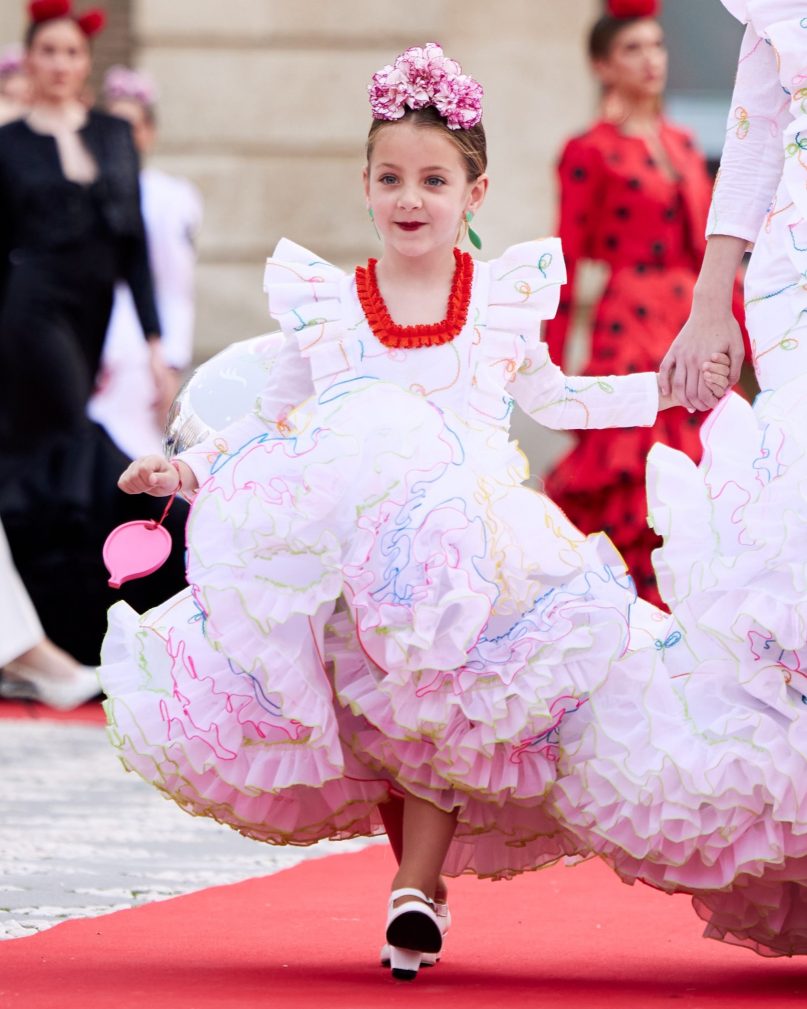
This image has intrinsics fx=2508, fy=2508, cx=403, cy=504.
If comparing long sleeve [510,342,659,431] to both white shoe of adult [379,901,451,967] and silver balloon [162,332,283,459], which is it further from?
white shoe of adult [379,901,451,967]

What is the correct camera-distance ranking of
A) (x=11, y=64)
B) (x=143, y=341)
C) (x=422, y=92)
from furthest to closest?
(x=11, y=64) < (x=143, y=341) < (x=422, y=92)

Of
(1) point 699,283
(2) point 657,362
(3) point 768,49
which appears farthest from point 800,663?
(2) point 657,362

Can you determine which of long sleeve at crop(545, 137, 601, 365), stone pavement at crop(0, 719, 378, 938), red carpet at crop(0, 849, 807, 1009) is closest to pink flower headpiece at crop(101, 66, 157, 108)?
long sleeve at crop(545, 137, 601, 365)

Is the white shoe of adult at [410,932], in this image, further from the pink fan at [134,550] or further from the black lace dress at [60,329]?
the black lace dress at [60,329]

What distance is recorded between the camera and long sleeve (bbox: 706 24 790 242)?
4016 millimetres

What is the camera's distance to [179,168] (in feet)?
40.7

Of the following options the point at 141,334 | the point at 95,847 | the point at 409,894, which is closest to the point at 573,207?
the point at 141,334

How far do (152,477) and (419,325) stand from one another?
530mm

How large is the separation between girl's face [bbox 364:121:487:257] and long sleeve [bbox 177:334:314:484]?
0.26 m

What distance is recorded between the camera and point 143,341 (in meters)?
10.4

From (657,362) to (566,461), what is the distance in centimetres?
64

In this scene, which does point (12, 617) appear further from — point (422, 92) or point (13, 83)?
point (422, 92)

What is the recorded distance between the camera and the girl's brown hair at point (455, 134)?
14.0 ft

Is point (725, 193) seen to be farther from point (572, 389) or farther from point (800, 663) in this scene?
point (800, 663)
